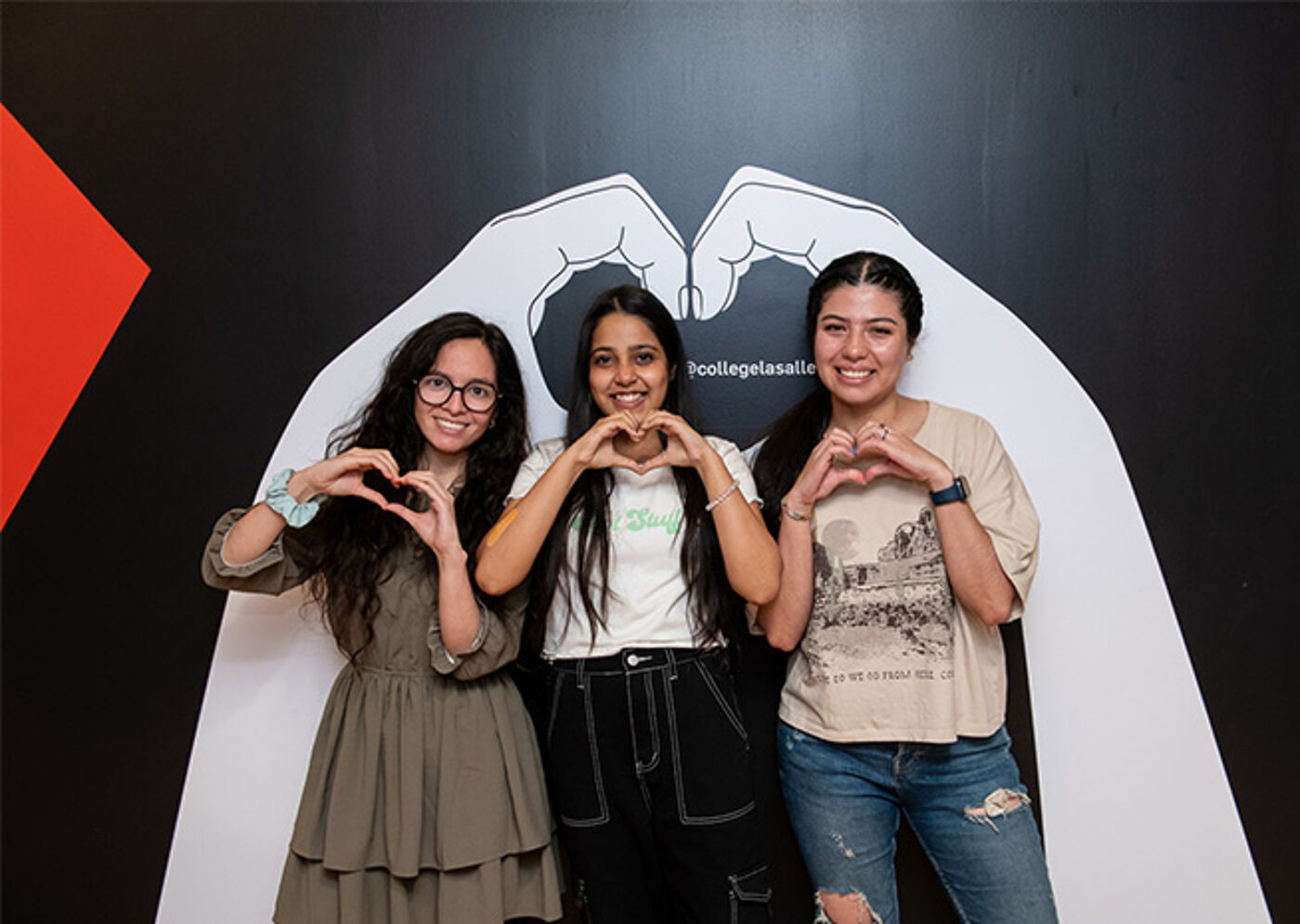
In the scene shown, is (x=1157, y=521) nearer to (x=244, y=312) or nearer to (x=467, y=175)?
(x=467, y=175)

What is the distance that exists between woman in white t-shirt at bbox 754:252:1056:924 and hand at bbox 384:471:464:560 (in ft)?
2.10

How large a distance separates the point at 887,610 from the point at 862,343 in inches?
21.0

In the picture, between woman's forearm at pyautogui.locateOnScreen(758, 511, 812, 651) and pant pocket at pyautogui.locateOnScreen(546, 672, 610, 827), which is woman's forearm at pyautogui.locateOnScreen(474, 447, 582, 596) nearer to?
pant pocket at pyautogui.locateOnScreen(546, 672, 610, 827)

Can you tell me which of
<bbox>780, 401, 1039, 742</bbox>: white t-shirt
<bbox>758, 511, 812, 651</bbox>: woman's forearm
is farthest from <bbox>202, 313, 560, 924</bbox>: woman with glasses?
<bbox>780, 401, 1039, 742</bbox>: white t-shirt

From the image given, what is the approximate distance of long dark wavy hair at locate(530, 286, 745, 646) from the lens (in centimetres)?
176

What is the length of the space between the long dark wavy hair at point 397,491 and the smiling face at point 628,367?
0.23 meters

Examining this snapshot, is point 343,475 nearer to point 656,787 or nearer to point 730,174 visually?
point 656,787

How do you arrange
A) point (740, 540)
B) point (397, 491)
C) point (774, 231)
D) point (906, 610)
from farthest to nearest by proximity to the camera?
point (774, 231)
point (397, 491)
point (906, 610)
point (740, 540)

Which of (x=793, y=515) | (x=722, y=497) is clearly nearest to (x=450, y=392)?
(x=722, y=497)

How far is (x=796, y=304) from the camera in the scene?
6.93 ft

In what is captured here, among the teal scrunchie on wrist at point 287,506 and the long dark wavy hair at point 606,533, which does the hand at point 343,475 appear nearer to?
the teal scrunchie on wrist at point 287,506

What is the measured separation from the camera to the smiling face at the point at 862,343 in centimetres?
179

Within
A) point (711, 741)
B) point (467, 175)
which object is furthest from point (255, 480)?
point (711, 741)

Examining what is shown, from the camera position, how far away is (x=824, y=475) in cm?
173
